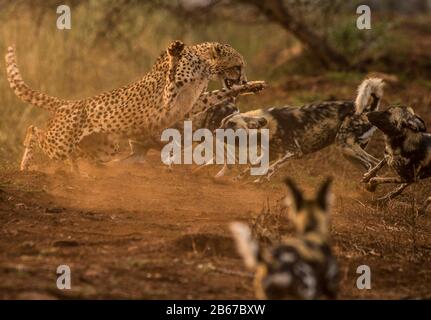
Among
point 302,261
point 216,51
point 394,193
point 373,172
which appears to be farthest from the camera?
point 216,51

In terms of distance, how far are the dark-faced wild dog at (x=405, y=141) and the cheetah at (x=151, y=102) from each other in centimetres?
137

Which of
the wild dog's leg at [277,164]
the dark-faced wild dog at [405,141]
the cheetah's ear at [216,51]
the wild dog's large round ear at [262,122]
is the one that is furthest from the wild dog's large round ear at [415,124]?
the cheetah's ear at [216,51]

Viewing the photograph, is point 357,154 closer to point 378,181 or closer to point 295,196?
point 378,181

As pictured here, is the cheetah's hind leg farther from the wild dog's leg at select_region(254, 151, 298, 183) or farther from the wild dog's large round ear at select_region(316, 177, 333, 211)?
the wild dog's large round ear at select_region(316, 177, 333, 211)

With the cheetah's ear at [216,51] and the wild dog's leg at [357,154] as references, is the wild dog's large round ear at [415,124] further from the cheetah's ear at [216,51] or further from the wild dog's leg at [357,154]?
the cheetah's ear at [216,51]

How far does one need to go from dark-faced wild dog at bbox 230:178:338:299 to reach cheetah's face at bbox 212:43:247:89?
14.6 ft

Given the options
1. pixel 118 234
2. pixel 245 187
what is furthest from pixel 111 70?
pixel 118 234

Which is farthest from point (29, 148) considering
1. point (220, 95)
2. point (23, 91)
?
point (220, 95)

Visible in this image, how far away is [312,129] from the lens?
934 cm

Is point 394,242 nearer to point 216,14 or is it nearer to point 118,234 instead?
point 118,234

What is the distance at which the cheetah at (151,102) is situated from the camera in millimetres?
8719

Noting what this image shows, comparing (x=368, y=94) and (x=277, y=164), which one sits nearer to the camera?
(x=368, y=94)

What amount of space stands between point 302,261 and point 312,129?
191 inches

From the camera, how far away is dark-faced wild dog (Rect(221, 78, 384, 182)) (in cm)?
918
